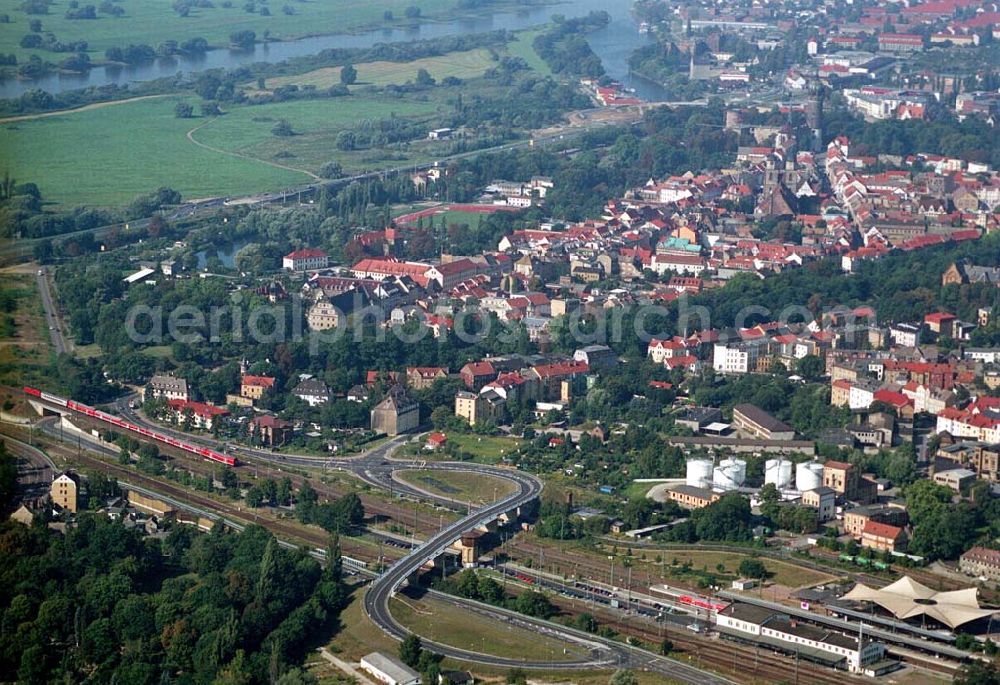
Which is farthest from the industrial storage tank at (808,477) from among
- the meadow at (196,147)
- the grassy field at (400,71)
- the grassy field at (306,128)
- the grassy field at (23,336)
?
the grassy field at (400,71)

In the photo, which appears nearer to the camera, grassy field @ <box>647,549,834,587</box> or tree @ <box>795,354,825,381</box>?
grassy field @ <box>647,549,834,587</box>

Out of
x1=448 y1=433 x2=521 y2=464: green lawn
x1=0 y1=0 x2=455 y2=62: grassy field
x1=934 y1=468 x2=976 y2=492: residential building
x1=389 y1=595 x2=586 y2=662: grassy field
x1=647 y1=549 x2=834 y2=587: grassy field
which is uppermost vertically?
x1=0 y1=0 x2=455 y2=62: grassy field

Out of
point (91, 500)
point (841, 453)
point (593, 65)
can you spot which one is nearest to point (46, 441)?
point (91, 500)

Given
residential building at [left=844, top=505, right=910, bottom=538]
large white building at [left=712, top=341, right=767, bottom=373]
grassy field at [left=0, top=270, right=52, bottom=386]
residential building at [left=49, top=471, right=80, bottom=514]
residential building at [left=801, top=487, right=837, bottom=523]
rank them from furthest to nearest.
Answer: large white building at [left=712, top=341, right=767, bottom=373] → grassy field at [left=0, top=270, right=52, bottom=386] → residential building at [left=801, top=487, right=837, bottom=523] → residential building at [left=49, top=471, right=80, bottom=514] → residential building at [left=844, top=505, right=910, bottom=538]

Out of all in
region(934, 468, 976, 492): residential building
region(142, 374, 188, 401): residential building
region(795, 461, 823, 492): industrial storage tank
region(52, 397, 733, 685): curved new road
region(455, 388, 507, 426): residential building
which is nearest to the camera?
region(52, 397, 733, 685): curved new road

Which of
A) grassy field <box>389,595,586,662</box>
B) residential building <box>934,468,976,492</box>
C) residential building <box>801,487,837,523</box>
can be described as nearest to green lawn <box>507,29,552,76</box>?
residential building <box>934,468,976,492</box>

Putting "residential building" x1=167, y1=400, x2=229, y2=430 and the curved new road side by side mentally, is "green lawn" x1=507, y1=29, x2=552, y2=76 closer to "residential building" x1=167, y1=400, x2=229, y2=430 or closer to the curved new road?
"residential building" x1=167, y1=400, x2=229, y2=430
